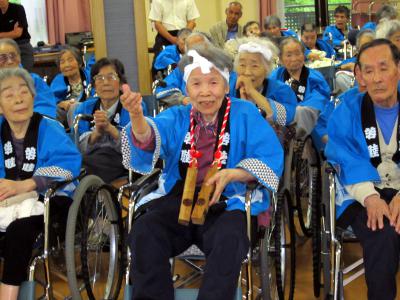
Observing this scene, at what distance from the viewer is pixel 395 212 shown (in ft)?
7.34

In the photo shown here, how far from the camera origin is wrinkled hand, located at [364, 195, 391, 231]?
2.23 metres

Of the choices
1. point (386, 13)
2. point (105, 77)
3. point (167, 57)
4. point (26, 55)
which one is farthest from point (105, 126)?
point (386, 13)

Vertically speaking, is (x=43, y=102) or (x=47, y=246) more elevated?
(x=43, y=102)

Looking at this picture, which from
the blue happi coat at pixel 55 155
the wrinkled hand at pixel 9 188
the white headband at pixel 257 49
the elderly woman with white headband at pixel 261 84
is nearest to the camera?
the wrinkled hand at pixel 9 188

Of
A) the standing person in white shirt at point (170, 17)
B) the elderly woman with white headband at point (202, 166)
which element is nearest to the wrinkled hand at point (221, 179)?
the elderly woman with white headband at point (202, 166)

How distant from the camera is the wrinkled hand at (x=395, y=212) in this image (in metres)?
2.21

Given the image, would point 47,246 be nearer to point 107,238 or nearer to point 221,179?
point 107,238

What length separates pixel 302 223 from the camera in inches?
132

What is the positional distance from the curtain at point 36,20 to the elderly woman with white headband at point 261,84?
179 inches

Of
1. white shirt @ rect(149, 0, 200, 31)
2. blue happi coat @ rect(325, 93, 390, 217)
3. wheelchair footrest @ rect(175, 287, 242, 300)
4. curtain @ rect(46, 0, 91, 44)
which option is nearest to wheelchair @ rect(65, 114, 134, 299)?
wheelchair footrest @ rect(175, 287, 242, 300)

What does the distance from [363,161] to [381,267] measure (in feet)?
1.40

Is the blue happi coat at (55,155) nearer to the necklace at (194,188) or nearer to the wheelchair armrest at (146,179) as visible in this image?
the wheelchair armrest at (146,179)

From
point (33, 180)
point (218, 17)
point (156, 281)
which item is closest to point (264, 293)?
point (156, 281)

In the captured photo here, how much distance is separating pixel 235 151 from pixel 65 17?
209 inches
